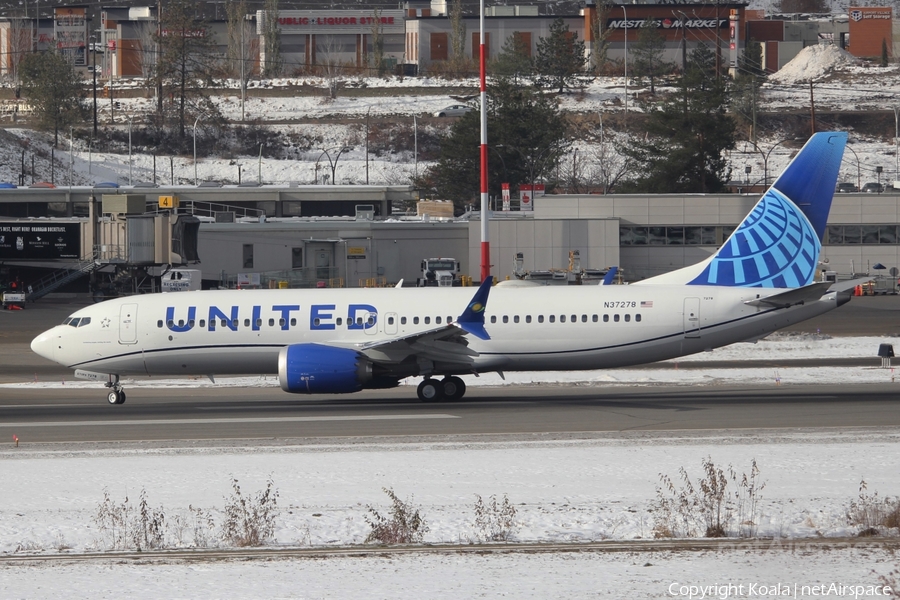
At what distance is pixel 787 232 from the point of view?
30891 mm

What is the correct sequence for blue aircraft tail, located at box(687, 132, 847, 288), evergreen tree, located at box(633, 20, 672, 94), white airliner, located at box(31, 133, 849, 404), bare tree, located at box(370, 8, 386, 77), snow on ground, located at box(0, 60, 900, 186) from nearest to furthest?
white airliner, located at box(31, 133, 849, 404) → blue aircraft tail, located at box(687, 132, 847, 288) → snow on ground, located at box(0, 60, 900, 186) → evergreen tree, located at box(633, 20, 672, 94) → bare tree, located at box(370, 8, 386, 77)

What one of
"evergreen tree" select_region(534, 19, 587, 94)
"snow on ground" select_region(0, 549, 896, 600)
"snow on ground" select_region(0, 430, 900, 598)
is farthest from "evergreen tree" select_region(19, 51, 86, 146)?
"snow on ground" select_region(0, 549, 896, 600)

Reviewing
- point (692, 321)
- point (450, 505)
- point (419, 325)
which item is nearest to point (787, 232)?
point (692, 321)

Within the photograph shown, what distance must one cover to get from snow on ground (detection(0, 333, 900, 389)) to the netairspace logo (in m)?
21.0

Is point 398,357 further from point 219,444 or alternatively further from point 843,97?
point 843,97

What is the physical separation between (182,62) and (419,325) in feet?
387

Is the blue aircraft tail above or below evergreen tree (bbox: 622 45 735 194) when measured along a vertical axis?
below

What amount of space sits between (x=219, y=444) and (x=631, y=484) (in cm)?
919

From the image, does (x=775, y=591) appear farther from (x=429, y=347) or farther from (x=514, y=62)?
(x=514, y=62)

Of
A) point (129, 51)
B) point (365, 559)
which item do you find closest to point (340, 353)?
point (365, 559)

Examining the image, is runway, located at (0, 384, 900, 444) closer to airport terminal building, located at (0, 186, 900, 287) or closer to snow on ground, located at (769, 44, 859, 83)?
airport terminal building, located at (0, 186, 900, 287)

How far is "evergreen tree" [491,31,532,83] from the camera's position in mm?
137875

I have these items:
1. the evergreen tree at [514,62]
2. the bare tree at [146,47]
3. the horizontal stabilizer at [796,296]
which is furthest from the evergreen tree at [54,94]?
the horizontal stabilizer at [796,296]

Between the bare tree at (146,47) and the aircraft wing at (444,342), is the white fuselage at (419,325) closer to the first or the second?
the aircraft wing at (444,342)
